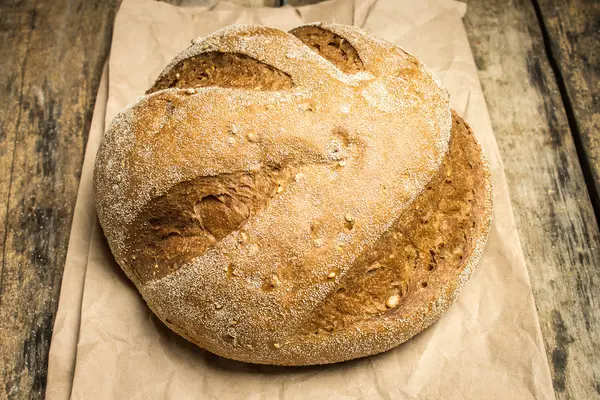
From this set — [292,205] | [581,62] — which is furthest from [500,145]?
[292,205]

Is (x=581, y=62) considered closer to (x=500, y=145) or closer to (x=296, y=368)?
(x=500, y=145)

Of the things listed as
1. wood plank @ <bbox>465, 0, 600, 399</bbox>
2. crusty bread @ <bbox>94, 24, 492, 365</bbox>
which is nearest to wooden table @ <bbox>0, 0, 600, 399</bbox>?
wood plank @ <bbox>465, 0, 600, 399</bbox>

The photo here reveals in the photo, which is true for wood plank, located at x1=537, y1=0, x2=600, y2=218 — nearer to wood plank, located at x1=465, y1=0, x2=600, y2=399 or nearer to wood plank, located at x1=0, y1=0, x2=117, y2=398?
wood plank, located at x1=465, y1=0, x2=600, y2=399

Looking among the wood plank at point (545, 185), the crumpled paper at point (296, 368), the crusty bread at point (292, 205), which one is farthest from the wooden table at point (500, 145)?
the crusty bread at point (292, 205)

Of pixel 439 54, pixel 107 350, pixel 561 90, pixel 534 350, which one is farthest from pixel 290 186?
pixel 561 90

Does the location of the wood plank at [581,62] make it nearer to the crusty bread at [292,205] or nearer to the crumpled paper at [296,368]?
the crumpled paper at [296,368]

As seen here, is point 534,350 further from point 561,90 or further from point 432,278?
point 561,90
